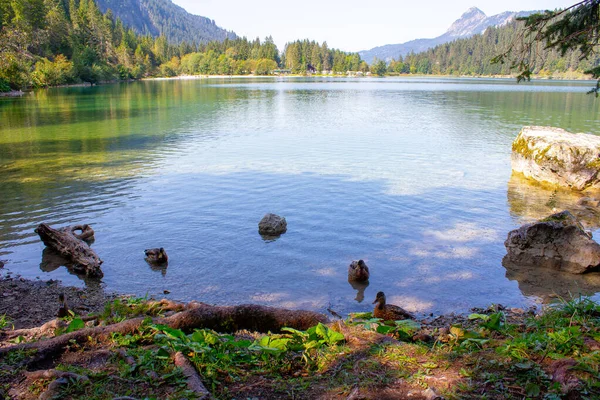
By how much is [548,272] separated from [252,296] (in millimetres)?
8014

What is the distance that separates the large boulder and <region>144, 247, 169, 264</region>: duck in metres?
17.7

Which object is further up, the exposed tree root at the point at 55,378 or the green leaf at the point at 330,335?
the exposed tree root at the point at 55,378

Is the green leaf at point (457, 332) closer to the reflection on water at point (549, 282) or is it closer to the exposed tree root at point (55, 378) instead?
the exposed tree root at point (55, 378)

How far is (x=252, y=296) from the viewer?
1042 centimetres

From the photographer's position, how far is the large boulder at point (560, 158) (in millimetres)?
19609

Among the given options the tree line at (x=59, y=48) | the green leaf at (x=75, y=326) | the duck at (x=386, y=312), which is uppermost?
the tree line at (x=59, y=48)

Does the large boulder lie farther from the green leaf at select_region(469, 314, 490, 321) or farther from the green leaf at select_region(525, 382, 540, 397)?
the green leaf at select_region(525, 382, 540, 397)

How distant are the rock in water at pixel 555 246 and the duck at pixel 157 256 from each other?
9.64 m

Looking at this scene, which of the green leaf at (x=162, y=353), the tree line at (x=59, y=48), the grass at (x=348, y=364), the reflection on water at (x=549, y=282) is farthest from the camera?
the tree line at (x=59, y=48)

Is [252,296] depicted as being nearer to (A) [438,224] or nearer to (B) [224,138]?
(A) [438,224]

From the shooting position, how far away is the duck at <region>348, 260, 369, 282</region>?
11000mm

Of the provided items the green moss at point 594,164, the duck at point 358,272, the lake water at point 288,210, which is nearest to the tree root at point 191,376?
the lake water at point 288,210

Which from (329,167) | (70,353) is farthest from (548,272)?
(329,167)

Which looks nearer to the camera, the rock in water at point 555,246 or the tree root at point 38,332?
the tree root at point 38,332
